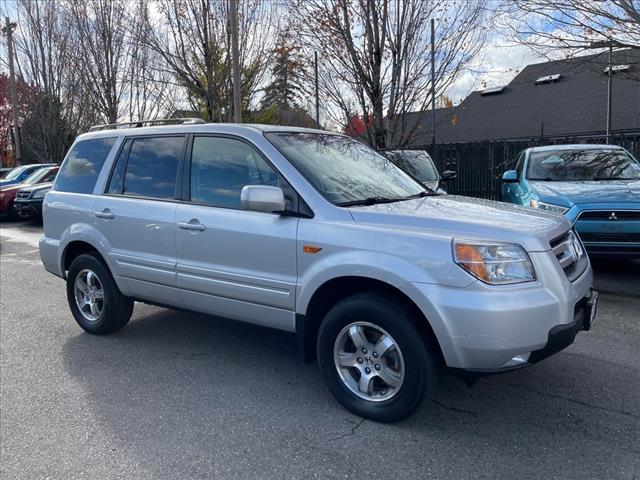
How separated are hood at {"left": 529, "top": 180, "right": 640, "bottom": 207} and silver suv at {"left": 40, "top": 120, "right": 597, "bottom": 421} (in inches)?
112

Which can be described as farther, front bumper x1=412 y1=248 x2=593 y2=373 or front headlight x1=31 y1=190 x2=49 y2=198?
front headlight x1=31 y1=190 x2=49 y2=198

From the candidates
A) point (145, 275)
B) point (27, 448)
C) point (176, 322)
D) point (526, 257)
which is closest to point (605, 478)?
point (526, 257)

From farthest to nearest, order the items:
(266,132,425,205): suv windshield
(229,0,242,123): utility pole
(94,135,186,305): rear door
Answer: (229,0,242,123): utility pole → (94,135,186,305): rear door → (266,132,425,205): suv windshield

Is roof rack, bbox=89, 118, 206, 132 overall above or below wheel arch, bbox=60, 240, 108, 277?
above

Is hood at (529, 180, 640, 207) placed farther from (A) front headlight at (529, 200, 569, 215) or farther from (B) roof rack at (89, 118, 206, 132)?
(B) roof rack at (89, 118, 206, 132)

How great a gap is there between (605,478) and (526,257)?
45.9 inches

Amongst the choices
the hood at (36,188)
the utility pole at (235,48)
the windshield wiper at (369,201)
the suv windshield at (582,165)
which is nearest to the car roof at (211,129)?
the windshield wiper at (369,201)

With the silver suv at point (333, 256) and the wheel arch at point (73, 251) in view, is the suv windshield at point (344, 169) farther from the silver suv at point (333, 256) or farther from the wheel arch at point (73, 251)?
the wheel arch at point (73, 251)

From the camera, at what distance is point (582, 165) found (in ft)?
25.8

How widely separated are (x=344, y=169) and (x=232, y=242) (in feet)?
3.21

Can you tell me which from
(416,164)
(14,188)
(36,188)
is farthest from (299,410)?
(14,188)

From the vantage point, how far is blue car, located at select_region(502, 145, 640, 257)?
20.9 ft

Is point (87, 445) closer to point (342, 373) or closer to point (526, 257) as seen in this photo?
point (342, 373)

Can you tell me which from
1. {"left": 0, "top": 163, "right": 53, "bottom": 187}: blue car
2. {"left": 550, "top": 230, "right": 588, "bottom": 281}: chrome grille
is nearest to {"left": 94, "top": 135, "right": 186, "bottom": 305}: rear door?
{"left": 550, "top": 230, "right": 588, "bottom": 281}: chrome grille
